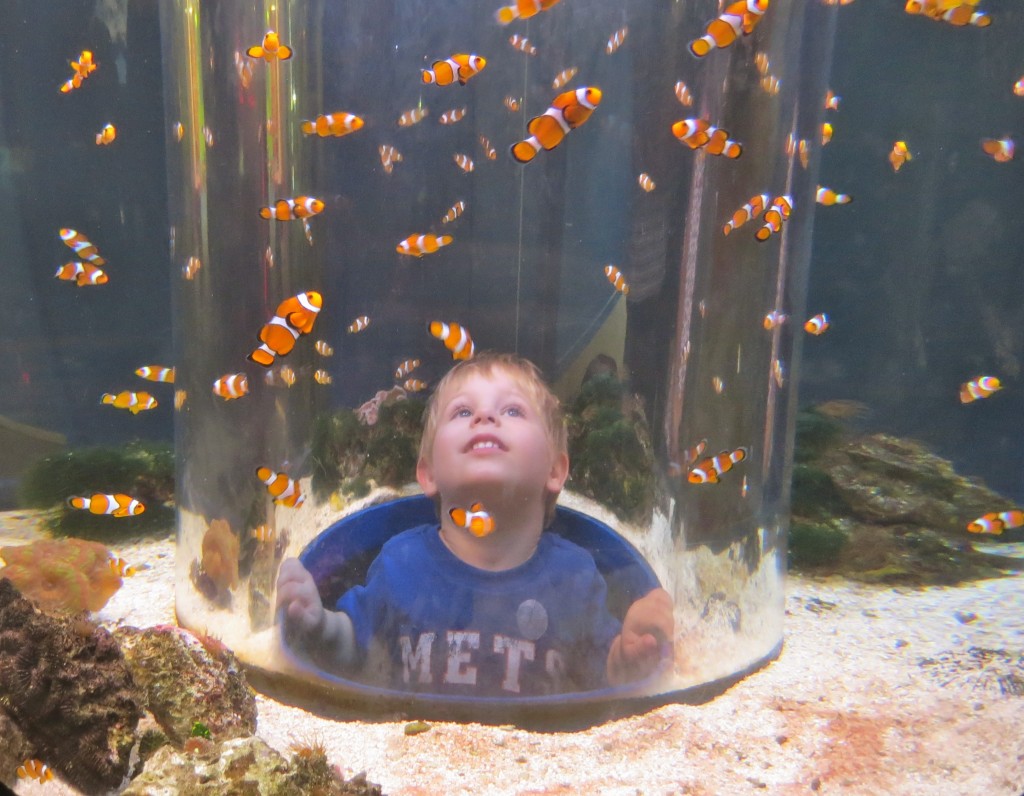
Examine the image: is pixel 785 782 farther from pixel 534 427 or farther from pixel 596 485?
pixel 534 427

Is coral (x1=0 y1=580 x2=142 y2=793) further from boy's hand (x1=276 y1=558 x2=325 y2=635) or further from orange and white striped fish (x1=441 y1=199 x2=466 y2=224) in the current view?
orange and white striped fish (x1=441 y1=199 x2=466 y2=224)

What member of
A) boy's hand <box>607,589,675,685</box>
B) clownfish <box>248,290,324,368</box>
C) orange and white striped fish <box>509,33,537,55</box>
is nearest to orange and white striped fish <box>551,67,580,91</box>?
orange and white striped fish <box>509,33,537,55</box>

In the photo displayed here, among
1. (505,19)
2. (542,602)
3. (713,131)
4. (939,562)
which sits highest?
(505,19)

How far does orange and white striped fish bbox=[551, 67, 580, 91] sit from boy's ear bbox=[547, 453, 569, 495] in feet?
5.61

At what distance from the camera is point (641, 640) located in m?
3.39

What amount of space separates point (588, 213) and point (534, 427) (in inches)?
41.4

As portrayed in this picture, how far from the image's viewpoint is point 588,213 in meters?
3.31

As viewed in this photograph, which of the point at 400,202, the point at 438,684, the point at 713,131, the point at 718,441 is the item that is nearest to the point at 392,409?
the point at 400,202

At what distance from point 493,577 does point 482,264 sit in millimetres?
1477

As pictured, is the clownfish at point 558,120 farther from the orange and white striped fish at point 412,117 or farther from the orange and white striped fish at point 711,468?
the orange and white striped fish at point 711,468

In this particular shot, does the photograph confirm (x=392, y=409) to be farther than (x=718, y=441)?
No

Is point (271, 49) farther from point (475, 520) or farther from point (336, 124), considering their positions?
point (475, 520)

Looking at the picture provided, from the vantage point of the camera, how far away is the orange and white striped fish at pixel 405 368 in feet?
10.9

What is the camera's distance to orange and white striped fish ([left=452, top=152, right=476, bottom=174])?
3.28m
